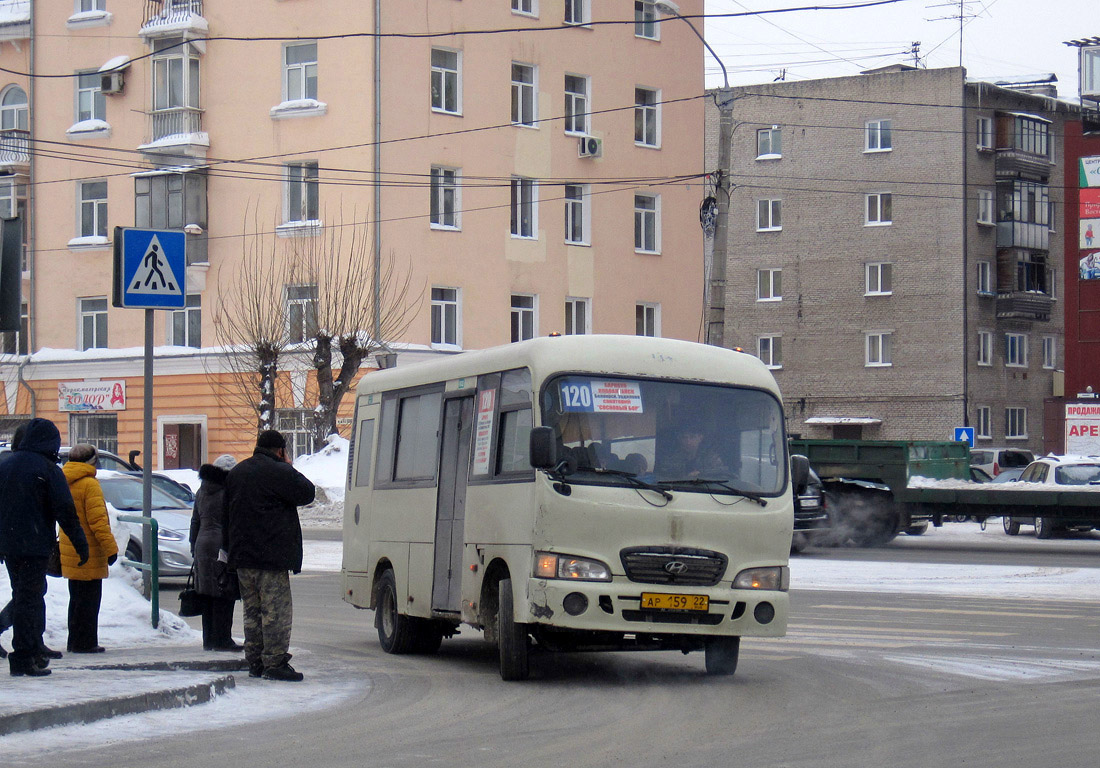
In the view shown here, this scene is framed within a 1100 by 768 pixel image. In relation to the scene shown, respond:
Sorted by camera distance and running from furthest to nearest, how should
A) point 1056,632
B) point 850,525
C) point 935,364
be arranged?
point 935,364, point 850,525, point 1056,632

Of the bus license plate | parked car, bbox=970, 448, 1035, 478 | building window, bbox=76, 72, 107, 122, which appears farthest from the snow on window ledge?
the bus license plate

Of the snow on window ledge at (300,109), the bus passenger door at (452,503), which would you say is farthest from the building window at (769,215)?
the bus passenger door at (452,503)

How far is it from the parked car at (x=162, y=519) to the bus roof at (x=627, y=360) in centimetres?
801

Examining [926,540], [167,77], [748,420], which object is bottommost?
[926,540]

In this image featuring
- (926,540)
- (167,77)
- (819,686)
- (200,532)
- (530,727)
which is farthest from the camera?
(167,77)

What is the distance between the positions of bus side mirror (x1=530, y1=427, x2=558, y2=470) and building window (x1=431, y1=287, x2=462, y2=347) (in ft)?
112

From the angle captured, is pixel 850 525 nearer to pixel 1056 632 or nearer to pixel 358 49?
pixel 1056 632

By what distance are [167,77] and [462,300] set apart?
10.6 meters

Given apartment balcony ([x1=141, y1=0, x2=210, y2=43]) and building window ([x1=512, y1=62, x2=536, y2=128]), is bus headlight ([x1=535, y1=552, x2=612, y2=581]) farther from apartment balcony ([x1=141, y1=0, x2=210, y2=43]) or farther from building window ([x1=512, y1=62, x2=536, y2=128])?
apartment balcony ([x1=141, y1=0, x2=210, y2=43])

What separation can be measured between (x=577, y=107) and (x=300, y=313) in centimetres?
1158

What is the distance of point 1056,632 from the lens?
15.1 meters

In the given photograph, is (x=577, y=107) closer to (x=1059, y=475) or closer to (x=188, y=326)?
(x=188, y=326)

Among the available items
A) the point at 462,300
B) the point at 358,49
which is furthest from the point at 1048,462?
the point at 358,49

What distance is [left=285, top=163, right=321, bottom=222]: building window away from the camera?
4459 centimetres
